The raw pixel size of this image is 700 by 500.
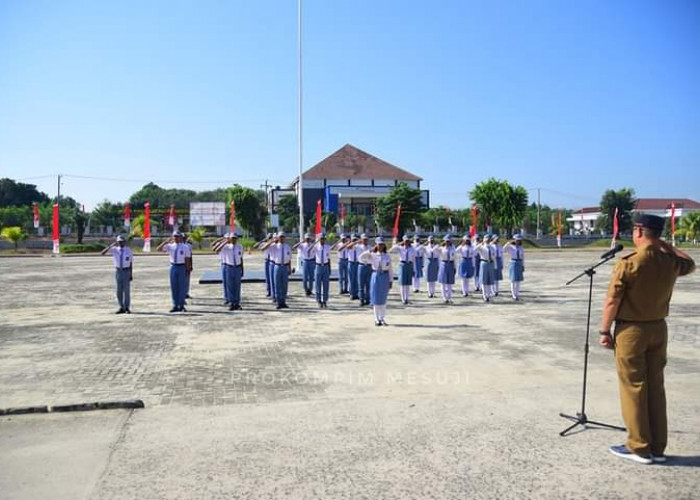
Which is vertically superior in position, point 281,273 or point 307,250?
point 307,250

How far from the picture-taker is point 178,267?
13344 mm

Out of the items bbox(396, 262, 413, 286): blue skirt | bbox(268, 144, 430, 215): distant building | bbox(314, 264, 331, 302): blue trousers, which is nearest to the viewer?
bbox(314, 264, 331, 302): blue trousers

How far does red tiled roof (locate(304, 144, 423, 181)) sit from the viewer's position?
91.2m

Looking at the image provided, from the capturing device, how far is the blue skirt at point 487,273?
15.1 m

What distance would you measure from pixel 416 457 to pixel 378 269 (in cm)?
703

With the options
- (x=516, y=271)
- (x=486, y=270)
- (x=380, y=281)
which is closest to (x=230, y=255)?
(x=380, y=281)

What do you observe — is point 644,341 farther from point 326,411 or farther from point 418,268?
point 418,268

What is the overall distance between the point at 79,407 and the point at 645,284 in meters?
5.36

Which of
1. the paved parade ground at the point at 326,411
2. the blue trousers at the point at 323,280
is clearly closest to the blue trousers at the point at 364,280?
the blue trousers at the point at 323,280

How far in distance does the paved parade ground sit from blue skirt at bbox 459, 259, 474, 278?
439cm

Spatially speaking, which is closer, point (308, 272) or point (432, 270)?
point (308, 272)

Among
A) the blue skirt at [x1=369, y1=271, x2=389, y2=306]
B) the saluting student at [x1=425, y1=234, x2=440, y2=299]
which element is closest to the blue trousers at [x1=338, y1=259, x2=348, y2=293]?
the saluting student at [x1=425, y1=234, x2=440, y2=299]

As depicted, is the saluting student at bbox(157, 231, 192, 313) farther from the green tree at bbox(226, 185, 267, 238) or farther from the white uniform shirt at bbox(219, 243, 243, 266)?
the green tree at bbox(226, 185, 267, 238)

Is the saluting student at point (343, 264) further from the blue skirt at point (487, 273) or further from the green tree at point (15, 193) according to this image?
the green tree at point (15, 193)
